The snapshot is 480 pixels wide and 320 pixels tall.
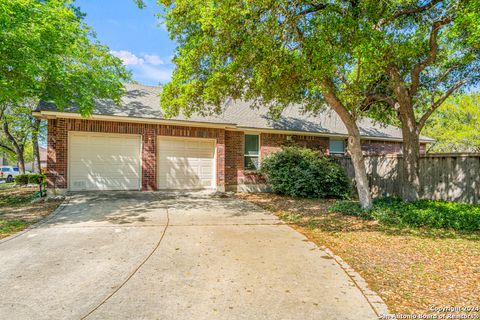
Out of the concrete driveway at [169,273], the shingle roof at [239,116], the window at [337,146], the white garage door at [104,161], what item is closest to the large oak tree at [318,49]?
the shingle roof at [239,116]

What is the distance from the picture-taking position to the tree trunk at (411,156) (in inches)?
339

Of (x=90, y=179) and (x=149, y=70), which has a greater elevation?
(x=149, y=70)

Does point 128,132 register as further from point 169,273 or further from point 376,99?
A: point 376,99

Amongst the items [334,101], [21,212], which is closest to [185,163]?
[21,212]

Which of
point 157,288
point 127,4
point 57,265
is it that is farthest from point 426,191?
point 127,4

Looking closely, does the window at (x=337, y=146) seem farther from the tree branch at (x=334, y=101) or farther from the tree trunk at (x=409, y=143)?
the tree branch at (x=334, y=101)

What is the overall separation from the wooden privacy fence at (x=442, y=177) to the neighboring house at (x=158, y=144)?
3905mm

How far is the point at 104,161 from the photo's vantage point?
1081 centimetres

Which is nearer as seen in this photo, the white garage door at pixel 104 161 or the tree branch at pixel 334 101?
the tree branch at pixel 334 101

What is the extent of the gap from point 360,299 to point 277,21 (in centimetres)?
575

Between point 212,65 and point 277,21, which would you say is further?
point 212,65

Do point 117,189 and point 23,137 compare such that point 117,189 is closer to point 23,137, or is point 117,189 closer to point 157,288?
point 157,288

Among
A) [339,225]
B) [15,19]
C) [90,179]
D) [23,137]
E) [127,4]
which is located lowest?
[339,225]

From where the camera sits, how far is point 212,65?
717 cm
